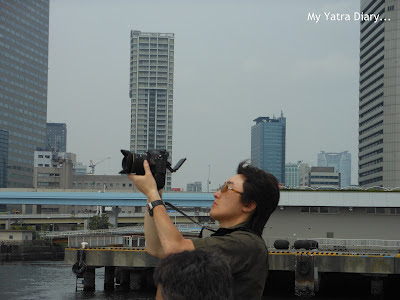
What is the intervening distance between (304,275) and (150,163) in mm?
33959

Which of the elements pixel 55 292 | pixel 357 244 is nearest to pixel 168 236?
pixel 55 292

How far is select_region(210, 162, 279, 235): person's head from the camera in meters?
5.28

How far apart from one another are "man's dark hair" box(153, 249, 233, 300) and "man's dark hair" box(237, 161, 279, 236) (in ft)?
5.59

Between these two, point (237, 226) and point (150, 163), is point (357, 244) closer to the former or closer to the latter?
point (237, 226)

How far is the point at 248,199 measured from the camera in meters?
5.27

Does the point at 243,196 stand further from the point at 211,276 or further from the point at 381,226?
the point at 381,226

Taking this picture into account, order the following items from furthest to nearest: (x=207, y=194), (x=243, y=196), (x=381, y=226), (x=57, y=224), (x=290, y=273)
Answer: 1. (x=57, y=224)
2. (x=207, y=194)
3. (x=381, y=226)
4. (x=290, y=273)
5. (x=243, y=196)

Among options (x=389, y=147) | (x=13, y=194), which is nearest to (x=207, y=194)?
(x=13, y=194)

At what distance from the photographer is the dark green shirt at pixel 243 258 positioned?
4.74 m

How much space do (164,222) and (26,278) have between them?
2189 inches

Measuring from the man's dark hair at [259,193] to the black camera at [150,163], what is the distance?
69 centimetres

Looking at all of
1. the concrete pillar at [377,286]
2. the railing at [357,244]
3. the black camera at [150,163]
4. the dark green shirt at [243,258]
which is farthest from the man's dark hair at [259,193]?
the railing at [357,244]

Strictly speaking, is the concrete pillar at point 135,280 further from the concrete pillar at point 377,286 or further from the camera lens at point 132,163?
the camera lens at point 132,163

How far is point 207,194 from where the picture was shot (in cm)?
11169
